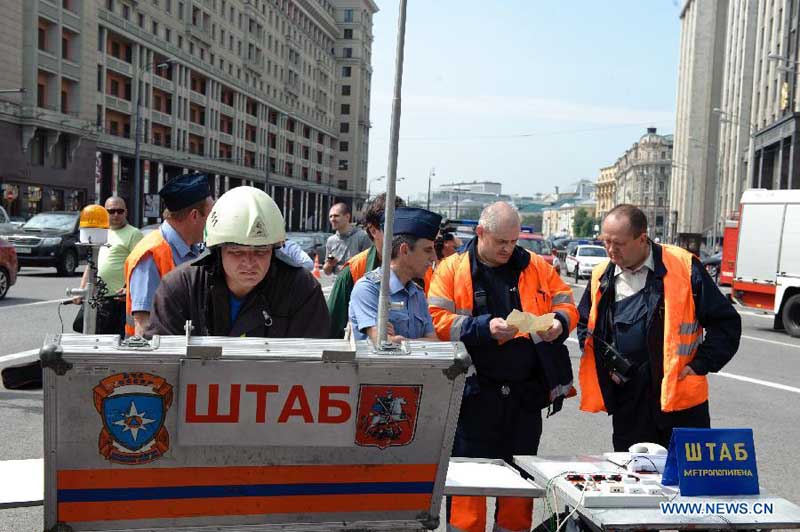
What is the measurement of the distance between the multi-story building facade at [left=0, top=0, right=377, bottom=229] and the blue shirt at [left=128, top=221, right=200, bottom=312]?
42.8 meters

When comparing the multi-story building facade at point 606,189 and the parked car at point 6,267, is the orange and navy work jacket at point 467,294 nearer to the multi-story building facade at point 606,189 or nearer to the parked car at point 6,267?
the parked car at point 6,267

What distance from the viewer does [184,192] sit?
4.76 m

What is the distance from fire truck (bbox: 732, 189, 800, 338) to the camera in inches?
705

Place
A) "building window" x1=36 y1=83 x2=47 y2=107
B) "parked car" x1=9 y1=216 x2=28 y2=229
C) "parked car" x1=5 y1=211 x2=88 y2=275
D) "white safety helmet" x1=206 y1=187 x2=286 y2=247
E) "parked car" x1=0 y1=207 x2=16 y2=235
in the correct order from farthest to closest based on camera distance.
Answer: "building window" x1=36 y1=83 x2=47 y2=107, "parked car" x1=9 y1=216 x2=28 y2=229, "parked car" x1=5 y1=211 x2=88 y2=275, "parked car" x1=0 y1=207 x2=16 y2=235, "white safety helmet" x1=206 y1=187 x2=286 y2=247

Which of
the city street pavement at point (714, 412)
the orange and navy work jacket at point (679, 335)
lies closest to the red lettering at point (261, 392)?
the orange and navy work jacket at point (679, 335)

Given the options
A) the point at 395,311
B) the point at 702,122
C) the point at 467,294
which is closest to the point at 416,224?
the point at 395,311

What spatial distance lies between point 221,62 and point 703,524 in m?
→ 76.9

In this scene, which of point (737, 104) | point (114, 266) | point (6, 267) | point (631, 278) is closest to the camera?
point (631, 278)

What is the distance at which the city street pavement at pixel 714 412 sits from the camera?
6.43m

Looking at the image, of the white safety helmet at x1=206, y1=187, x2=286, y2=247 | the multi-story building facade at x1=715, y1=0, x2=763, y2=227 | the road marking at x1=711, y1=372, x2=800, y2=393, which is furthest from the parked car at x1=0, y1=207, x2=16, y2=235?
the multi-story building facade at x1=715, y1=0, x2=763, y2=227

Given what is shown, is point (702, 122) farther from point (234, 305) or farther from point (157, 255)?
point (234, 305)

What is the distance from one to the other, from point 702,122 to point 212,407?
94.8 meters

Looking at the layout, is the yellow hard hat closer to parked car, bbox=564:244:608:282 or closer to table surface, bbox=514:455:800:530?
table surface, bbox=514:455:800:530

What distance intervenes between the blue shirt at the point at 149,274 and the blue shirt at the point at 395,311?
1.05 meters
